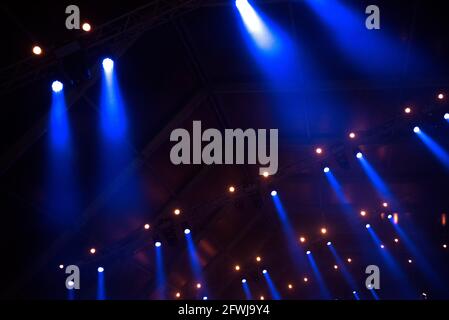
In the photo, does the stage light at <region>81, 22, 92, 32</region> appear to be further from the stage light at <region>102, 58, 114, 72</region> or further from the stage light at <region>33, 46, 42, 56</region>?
the stage light at <region>102, 58, 114, 72</region>

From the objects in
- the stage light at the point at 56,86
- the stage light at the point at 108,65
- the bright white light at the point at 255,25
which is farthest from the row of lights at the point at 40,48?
the bright white light at the point at 255,25

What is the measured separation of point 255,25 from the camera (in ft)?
36.6

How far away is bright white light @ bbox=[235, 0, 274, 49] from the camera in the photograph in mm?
10672

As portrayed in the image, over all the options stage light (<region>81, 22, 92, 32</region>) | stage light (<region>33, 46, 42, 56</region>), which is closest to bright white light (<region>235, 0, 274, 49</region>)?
stage light (<region>81, 22, 92, 32</region>)

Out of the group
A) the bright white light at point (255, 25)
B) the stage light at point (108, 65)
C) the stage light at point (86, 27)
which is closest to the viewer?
the stage light at point (86, 27)

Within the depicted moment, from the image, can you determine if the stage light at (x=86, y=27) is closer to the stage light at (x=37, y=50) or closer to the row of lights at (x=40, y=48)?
the row of lights at (x=40, y=48)

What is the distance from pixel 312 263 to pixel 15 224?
16.4 meters

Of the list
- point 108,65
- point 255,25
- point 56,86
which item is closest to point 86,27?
point 56,86

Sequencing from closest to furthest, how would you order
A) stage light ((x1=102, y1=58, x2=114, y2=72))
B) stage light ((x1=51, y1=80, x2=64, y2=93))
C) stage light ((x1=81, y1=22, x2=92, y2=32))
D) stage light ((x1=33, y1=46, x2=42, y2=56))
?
stage light ((x1=81, y1=22, x2=92, y2=32)) < stage light ((x1=33, y1=46, x2=42, y2=56)) < stage light ((x1=51, y1=80, x2=64, y2=93)) < stage light ((x1=102, y1=58, x2=114, y2=72))

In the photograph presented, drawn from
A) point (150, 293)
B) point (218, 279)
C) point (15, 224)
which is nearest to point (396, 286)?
point (218, 279)

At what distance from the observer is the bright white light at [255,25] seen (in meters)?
10.7

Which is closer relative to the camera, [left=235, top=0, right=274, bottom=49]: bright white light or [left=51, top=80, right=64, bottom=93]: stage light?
[left=51, top=80, right=64, bottom=93]: stage light

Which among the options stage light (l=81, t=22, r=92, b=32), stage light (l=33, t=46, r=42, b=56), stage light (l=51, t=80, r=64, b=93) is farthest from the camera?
stage light (l=51, t=80, r=64, b=93)

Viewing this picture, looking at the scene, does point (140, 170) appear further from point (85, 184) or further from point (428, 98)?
point (428, 98)
